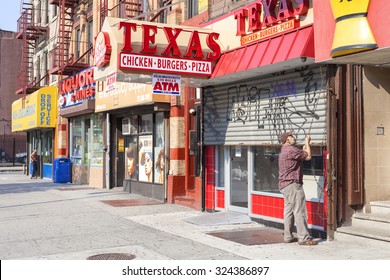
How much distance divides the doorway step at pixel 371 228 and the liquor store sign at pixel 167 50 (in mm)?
4356

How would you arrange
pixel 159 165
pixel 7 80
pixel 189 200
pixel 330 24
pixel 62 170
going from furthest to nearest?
pixel 7 80
pixel 62 170
pixel 159 165
pixel 189 200
pixel 330 24

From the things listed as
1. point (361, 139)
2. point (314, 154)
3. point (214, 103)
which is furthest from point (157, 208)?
point (361, 139)

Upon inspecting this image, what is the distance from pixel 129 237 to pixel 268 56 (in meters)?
4.19

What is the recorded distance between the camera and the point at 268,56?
8.84m

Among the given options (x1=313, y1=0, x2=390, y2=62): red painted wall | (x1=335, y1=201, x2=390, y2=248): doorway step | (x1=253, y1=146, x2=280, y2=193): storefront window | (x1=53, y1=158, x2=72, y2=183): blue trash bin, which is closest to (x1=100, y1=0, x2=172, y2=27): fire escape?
(x1=253, y1=146, x2=280, y2=193): storefront window

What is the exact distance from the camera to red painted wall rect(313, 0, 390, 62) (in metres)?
6.76

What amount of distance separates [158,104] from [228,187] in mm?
3801

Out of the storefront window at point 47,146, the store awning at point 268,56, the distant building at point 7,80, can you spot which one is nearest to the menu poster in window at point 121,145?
the store awning at point 268,56

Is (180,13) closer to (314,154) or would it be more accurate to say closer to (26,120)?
(314,154)

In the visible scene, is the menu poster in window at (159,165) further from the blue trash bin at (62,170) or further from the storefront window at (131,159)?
the blue trash bin at (62,170)

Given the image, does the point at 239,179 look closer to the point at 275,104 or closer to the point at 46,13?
the point at 275,104

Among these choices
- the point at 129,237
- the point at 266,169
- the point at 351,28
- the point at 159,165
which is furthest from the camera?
the point at 159,165

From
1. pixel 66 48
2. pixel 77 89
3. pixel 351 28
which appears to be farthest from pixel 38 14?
pixel 351 28

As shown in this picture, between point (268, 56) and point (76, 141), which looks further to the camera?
point (76, 141)
